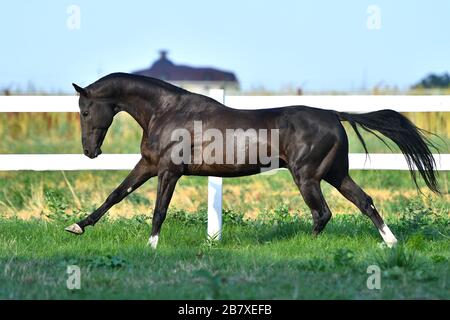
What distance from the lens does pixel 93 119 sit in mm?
7824

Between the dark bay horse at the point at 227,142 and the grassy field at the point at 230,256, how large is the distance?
38 centimetres

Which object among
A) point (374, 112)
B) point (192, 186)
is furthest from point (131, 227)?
point (192, 186)

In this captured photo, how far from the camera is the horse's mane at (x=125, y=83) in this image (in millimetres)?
7820

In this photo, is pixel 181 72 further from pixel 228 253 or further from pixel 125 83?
pixel 228 253

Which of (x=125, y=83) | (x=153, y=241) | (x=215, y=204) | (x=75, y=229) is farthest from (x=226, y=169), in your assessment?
(x=75, y=229)

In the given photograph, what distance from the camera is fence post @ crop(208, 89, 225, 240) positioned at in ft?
27.5

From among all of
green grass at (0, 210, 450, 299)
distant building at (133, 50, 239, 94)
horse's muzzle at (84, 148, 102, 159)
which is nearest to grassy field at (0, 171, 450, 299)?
green grass at (0, 210, 450, 299)

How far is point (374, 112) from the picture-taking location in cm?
793

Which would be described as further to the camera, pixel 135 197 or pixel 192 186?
pixel 192 186

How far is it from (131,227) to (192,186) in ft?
15.3

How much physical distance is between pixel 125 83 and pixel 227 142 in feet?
3.72

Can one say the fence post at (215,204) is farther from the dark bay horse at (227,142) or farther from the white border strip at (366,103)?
the dark bay horse at (227,142)
